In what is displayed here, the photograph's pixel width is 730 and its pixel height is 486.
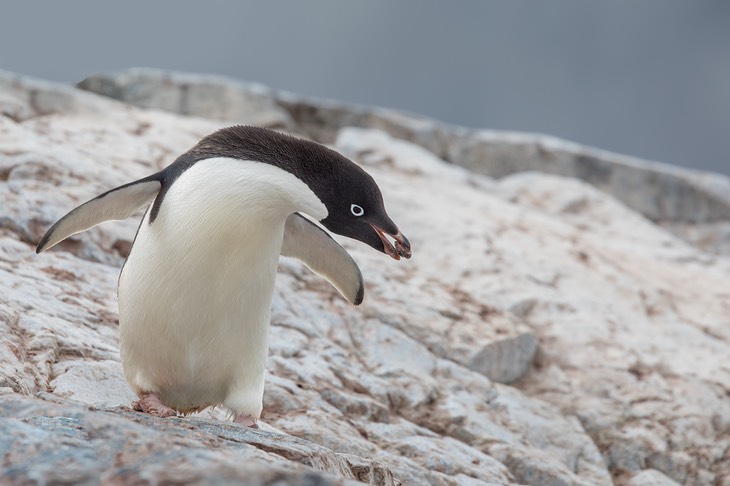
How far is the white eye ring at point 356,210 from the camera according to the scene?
2.91 m

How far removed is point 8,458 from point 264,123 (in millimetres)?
7222

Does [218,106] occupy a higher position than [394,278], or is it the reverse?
[218,106]

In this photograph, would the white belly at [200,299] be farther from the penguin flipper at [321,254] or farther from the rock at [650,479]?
the rock at [650,479]

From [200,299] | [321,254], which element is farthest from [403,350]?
[200,299]

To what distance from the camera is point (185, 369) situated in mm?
2947

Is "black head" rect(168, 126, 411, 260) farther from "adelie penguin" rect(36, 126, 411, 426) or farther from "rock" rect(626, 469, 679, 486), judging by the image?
"rock" rect(626, 469, 679, 486)

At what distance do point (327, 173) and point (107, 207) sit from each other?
780 mm

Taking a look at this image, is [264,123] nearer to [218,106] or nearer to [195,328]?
[218,106]

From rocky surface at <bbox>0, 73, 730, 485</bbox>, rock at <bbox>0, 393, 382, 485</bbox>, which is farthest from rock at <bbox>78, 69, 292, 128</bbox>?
rock at <bbox>0, 393, 382, 485</bbox>

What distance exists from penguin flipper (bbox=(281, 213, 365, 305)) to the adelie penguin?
0.41 m

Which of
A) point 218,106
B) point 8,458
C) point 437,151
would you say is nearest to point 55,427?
point 8,458

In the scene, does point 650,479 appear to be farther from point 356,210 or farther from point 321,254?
point 356,210

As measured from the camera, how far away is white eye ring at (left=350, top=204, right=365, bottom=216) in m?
2.91

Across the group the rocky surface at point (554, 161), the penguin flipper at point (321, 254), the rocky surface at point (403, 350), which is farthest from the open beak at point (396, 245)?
the rocky surface at point (554, 161)
